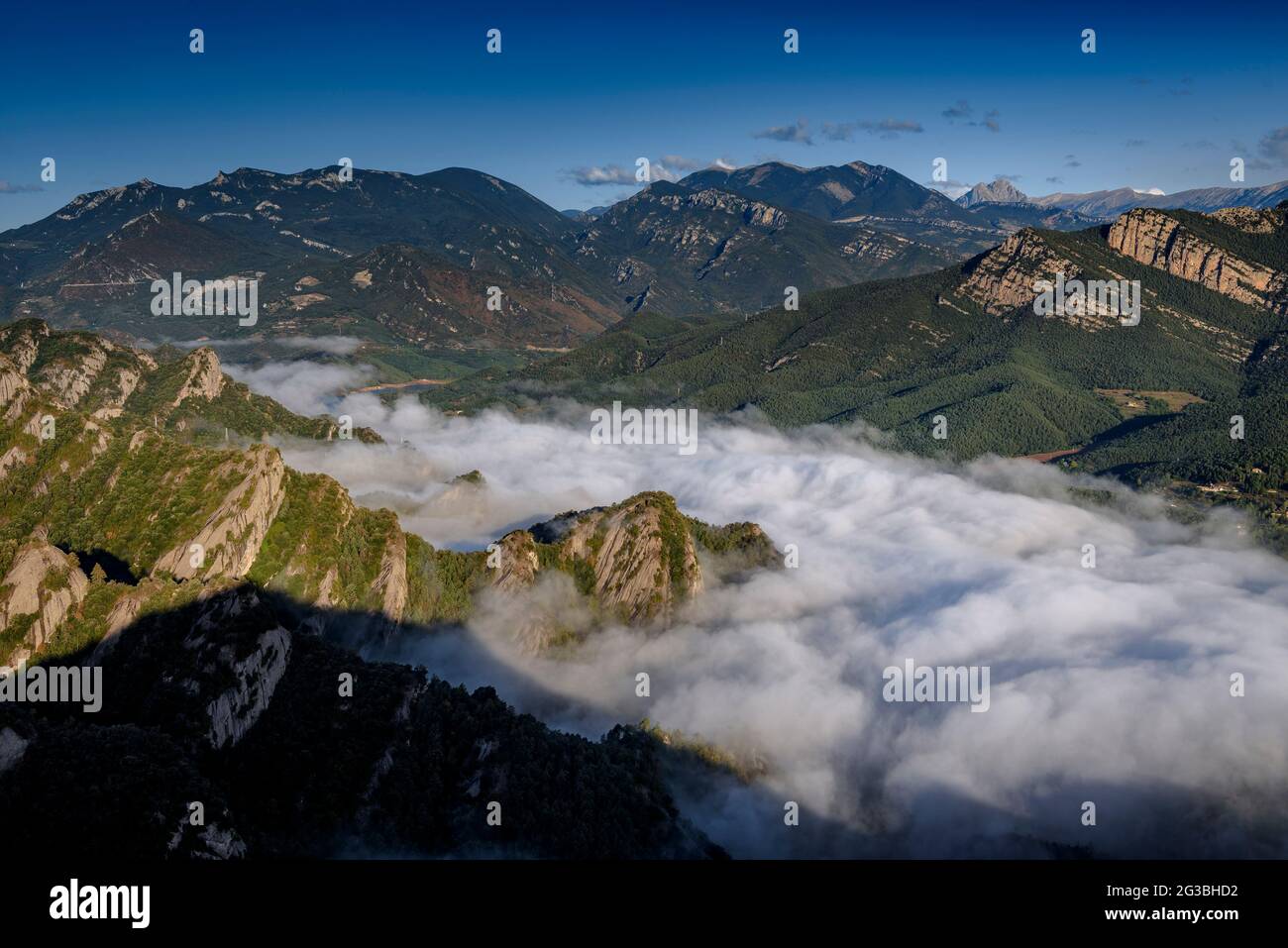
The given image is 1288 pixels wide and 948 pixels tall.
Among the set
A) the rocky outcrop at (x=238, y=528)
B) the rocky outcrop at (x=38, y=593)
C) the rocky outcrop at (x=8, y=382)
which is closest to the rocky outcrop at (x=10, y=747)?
the rocky outcrop at (x=38, y=593)

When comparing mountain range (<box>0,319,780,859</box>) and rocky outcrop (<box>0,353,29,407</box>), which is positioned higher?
rocky outcrop (<box>0,353,29,407</box>)

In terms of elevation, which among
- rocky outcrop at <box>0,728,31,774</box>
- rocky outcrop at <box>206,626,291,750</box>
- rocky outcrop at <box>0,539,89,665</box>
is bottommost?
rocky outcrop at <box>206,626,291,750</box>

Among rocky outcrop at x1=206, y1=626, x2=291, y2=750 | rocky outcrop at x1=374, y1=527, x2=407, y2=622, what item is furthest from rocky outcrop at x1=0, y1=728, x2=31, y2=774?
rocky outcrop at x1=374, y1=527, x2=407, y2=622

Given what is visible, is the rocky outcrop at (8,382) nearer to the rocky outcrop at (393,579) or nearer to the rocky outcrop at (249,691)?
the rocky outcrop at (393,579)

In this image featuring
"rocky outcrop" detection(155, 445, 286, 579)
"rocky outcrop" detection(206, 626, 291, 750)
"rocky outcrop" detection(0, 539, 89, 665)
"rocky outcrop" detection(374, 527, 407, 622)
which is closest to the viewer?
"rocky outcrop" detection(206, 626, 291, 750)

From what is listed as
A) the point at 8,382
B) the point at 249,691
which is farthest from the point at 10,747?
the point at 8,382

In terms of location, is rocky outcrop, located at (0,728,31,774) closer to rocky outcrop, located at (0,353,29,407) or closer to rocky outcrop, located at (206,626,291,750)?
rocky outcrop, located at (206,626,291,750)
